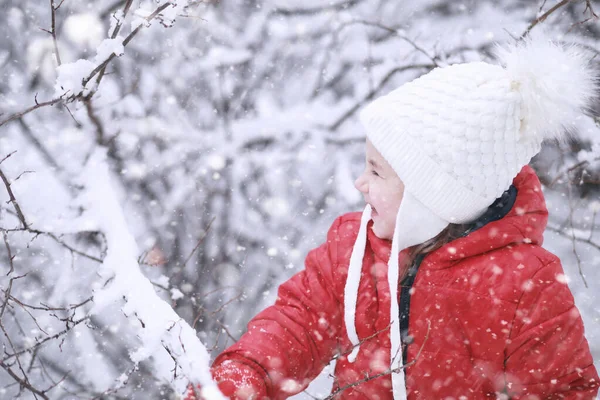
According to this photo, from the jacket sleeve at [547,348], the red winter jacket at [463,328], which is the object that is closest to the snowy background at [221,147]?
the red winter jacket at [463,328]

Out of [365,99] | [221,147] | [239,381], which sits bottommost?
[239,381]

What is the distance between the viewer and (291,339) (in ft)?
6.12

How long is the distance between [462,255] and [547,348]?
1.32ft

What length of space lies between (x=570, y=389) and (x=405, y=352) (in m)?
0.55

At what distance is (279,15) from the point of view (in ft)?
10.9

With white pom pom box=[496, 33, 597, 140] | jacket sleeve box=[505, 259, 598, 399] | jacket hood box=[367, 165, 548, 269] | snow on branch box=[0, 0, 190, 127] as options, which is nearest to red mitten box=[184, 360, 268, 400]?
jacket hood box=[367, 165, 548, 269]

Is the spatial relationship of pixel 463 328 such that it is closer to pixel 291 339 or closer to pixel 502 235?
pixel 502 235

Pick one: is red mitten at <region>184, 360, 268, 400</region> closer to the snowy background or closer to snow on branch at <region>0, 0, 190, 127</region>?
snow on branch at <region>0, 0, 190, 127</region>

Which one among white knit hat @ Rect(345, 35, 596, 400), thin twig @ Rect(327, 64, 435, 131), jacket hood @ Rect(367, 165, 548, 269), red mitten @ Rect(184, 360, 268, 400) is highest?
thin twig @ Rect(327, 64, 435, 131)

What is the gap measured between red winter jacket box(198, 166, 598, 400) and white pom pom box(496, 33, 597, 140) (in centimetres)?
29

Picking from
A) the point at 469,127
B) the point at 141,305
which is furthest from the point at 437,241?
the point at 141,305

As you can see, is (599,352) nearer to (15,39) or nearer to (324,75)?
(324,75)

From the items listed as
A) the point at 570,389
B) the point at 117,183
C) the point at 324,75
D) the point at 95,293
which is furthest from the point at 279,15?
the point at 570,389

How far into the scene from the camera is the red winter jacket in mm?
1628
